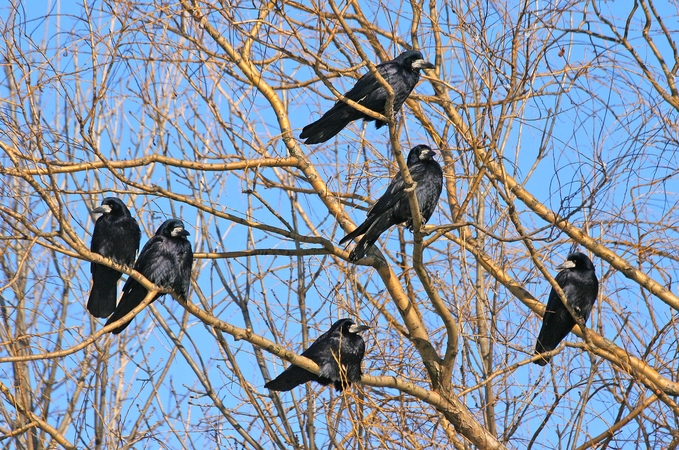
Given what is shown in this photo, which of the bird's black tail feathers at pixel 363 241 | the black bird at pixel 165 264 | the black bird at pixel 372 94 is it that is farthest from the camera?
the black bird at pixel 165 264

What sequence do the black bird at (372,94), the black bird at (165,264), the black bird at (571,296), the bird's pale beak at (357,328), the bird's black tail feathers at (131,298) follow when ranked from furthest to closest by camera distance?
the black bird at (571,296)
the bird's black tail feathers at (131,298)
the black bird at (165,264)
the black bird at (372,94)
the bird's pale beak at (357,328)

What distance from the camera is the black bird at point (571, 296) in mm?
6035

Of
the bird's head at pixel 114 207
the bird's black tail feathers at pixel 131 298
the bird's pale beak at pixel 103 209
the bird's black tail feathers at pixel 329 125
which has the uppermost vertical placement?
the bird's head at pixel 114 207

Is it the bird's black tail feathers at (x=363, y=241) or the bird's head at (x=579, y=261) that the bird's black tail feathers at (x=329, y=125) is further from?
the bird's head at (x=579, y=261)

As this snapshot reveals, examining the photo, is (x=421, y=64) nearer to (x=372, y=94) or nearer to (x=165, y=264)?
(x=372, y=94)

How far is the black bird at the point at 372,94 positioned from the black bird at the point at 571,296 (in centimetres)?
186

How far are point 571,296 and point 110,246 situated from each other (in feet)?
11.5

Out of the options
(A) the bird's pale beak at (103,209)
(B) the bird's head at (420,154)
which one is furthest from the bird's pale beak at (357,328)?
(A) the bird's pale beak at (103,209)

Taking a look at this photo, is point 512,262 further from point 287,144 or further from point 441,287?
point 287,144

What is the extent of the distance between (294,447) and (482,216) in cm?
286

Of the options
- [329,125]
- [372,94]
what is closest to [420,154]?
[372,94]

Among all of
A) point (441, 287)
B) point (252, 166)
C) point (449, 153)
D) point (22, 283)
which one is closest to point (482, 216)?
point (449, 153)

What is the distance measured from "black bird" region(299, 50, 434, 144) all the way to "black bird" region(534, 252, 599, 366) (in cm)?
186

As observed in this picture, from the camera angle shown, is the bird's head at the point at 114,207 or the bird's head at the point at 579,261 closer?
the bird's head at the point at 114,207
